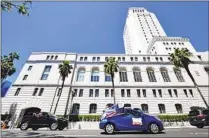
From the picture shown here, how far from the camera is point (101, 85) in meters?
39.1

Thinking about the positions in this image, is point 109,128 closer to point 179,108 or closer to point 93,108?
point 93,108

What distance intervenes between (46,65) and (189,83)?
3600 centimetres

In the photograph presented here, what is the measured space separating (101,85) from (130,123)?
2863 centimetres

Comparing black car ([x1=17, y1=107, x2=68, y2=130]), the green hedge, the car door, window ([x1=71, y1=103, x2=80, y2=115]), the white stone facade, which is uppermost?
the white stone facade

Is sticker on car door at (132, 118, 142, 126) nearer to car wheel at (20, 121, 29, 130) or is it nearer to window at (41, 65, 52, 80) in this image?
car wheel at (20, 121, 29, 130)

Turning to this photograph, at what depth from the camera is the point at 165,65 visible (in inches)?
1748

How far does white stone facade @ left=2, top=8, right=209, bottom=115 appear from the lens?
117 ft

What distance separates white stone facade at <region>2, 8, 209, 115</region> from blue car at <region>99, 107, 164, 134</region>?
24989 mm

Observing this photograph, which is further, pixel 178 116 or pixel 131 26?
pixel 131 26

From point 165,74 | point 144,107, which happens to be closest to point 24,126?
point 144,107

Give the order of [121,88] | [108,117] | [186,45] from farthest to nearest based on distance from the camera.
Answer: [186,45] → [121,88] → [108,117]

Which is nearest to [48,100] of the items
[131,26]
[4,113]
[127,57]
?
[4,113]

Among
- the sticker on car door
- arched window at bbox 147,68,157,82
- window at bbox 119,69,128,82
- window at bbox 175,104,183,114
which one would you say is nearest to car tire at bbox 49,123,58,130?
the sticker on car door

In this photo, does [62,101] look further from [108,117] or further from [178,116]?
[108,117]
